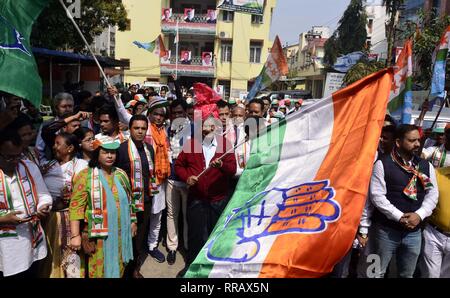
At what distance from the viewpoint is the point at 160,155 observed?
451cm

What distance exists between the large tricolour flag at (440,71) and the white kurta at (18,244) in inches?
169

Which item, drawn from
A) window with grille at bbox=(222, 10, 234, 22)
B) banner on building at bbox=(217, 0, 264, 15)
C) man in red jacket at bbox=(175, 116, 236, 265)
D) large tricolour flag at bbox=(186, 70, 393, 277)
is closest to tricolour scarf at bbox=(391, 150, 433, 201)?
large tricolour flag at bbox=(186, 70, 393, 277)

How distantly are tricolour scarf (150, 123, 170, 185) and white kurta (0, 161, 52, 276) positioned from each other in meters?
1.54

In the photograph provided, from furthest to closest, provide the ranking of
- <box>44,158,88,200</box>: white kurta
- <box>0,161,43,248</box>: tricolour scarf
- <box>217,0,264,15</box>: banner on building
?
<box>217,0,264,15</box>: banner on building < <box>44,158,88,200</box>: white kurta < <box>0,161,43,248</box>: tricolour scarf

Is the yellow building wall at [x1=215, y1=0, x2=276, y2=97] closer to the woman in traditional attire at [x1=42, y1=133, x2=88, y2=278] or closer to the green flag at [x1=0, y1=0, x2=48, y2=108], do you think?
the green flag at [x1=0, y1=0, x2=48, y2=108]

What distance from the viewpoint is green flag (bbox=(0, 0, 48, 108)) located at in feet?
10.1

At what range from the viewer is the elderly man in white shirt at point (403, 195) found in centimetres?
321

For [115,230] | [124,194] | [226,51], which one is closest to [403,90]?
[124,194]

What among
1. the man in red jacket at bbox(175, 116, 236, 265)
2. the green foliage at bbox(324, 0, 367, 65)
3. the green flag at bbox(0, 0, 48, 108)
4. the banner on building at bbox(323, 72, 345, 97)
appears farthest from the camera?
the green foliage at bbox(324, 0, 367, 65)

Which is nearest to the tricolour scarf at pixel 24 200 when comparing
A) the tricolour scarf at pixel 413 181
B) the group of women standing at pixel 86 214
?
the group of women standing at pixel 86 214

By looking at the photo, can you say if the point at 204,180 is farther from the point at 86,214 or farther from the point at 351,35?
the point at 351,35

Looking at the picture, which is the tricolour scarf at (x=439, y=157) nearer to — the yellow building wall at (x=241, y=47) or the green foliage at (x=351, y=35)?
the yellow building wall at (x=241, y=47)
